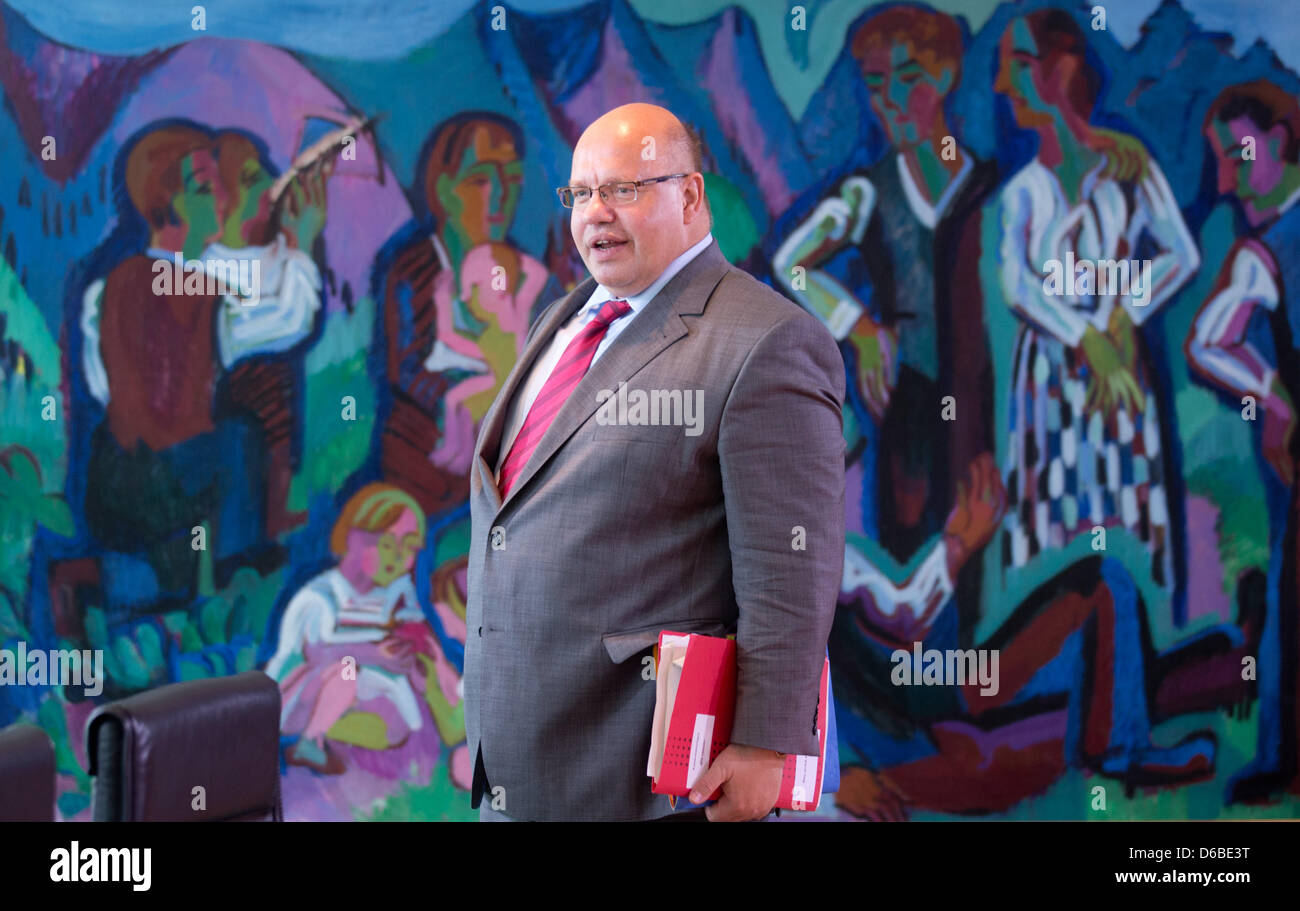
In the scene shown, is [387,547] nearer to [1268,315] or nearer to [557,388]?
[557,388]

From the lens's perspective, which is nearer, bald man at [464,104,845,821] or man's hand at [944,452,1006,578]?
bald man at [464,104,845,821]

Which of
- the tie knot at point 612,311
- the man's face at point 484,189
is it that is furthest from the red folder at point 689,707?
the man's face at point 484,189

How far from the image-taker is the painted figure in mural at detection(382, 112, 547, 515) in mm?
3883

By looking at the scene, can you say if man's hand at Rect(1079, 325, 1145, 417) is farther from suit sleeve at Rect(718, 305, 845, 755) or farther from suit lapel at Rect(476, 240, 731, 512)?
suit sleeve at Rect(718, 305, 845, 755)

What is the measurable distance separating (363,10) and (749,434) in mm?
2557

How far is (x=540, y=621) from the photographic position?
6.86 ft

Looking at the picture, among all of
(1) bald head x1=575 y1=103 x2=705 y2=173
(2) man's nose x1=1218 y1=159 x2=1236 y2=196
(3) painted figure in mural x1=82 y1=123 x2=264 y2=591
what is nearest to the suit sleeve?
(1) bald head x1=575 y1=103 x2=705 y2=173

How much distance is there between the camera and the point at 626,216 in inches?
85.6

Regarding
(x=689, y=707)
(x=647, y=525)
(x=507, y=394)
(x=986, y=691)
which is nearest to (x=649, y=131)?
(x=507, y=394)

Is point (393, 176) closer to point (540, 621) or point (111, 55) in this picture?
point (111, 55)

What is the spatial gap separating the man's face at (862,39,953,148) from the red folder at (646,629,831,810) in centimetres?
237

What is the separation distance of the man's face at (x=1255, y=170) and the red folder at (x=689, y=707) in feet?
9.10

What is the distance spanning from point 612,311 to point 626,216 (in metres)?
0.18
